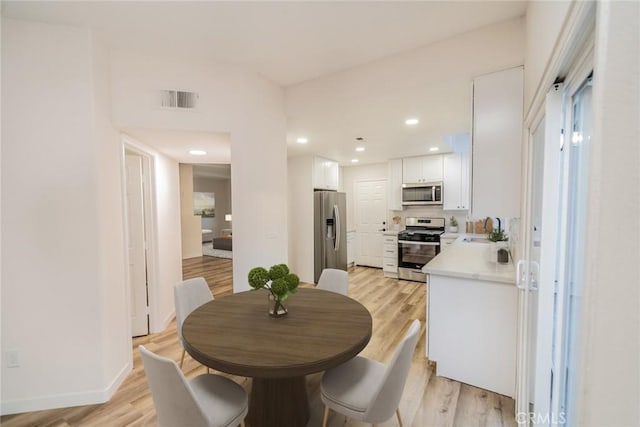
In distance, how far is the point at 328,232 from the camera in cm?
488

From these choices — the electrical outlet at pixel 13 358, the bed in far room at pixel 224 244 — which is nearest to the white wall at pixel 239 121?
the electrical outlet at pixel 13 358

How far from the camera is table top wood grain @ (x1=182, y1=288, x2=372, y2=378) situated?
3.92ft

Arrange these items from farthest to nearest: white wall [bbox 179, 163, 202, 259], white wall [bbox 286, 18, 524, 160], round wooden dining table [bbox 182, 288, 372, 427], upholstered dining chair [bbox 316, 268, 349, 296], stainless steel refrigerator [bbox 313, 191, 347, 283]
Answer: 1. white wall [bbox 179, 163, 202, 259]
2. stainless steel refrigerator [bbox 313, 191, 347, 283]
3. upholstered dining chair [bbox 316, 268, 349, 296]
4. white wall [bbox 286, 18, 524, 160]
5. round wooden dining table [bbox 182, 288, 372, 427]

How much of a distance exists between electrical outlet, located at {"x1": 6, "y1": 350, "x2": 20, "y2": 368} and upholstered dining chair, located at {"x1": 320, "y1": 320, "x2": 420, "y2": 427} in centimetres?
219

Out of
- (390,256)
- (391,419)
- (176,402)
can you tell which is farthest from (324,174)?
(176,402)

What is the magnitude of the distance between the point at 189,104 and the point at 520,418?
10.9 feet

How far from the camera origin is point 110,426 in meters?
1.74

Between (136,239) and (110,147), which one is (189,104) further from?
(136,239)

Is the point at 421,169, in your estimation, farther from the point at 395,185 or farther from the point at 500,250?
the point at 500,250

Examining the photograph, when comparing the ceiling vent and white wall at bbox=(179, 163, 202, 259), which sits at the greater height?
the ceiling vent

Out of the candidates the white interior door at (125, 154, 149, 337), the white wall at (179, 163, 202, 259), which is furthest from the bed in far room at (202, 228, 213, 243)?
the white interior door at (125, 154, 149, 337)

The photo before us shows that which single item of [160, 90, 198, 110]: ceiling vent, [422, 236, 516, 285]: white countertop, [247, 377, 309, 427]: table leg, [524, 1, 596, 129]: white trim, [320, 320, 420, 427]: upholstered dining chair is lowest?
[247, 377, 309, 427]: table leg

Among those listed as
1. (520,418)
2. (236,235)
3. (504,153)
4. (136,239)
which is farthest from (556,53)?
(136,239)

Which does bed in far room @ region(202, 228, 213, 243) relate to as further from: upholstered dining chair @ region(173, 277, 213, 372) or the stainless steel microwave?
upholstered dining chair @ region(173, 277, 213, 372)
